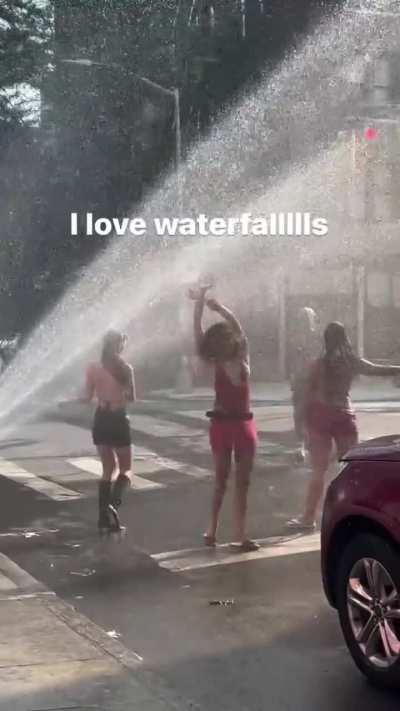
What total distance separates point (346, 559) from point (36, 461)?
5837 millimetres

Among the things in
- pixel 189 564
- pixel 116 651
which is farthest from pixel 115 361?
pixel 116 651

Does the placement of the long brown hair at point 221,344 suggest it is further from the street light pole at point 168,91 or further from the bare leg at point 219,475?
the street light pole at point 168,91

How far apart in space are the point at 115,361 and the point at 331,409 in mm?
1459

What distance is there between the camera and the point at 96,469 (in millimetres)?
9414

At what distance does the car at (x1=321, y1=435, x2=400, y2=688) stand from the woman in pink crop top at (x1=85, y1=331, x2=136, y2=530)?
3.16 meters

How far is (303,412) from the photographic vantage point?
351 inches

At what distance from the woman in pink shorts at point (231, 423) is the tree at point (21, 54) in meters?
4.49

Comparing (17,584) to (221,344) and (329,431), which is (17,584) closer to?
(221,344)

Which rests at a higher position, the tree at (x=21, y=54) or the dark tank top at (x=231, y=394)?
the tree at (x=21, y=54)

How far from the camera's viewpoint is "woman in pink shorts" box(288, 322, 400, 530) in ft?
25.0

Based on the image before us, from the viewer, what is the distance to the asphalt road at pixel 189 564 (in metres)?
4.63

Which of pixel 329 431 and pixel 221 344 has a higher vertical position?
pixel 221 344

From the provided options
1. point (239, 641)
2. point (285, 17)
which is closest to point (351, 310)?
point (285, 17)

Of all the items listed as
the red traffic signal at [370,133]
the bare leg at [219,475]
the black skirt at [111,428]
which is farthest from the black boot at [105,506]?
the red traffic signal at [370,133]
